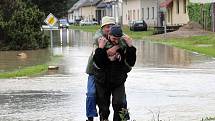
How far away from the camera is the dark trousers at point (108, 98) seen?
935 centimetres

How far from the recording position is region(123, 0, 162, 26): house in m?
84.1

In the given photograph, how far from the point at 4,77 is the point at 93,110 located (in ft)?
37.4

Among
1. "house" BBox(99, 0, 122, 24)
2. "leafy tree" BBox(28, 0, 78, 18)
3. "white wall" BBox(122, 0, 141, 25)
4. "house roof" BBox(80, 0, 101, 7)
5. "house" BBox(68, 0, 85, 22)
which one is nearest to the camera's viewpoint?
"leafy tree" BBox(28, 0, 78, 18)

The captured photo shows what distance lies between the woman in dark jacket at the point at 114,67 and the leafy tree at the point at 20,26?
2912 centimetres

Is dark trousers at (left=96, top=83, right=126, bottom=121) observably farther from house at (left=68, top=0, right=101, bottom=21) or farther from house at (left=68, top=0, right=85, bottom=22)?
house at (left=68, top=0, right=85, bottom=22)

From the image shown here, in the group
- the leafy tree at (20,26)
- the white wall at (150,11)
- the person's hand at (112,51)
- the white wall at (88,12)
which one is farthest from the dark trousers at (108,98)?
the white wall at (88,12)

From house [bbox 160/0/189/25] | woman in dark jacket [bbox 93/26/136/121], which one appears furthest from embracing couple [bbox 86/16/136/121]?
house [bbox 160/0/189/25]

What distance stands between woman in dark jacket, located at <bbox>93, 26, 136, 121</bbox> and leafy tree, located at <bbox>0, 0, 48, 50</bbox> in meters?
29.1

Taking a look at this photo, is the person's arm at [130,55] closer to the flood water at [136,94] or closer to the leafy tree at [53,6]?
the flood water at [136,94]

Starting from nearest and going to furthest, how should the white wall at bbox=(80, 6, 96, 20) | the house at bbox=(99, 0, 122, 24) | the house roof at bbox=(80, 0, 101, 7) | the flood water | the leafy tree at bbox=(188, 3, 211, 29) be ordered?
the flood water, the leafy tree at bbox=(188, 3, 211, 29), the house at bbox=(99, 0, 122, 24), the house roof at bbox=(80, 0, 101, 7), the white wall at bbox=(80, 6, 96, 20)

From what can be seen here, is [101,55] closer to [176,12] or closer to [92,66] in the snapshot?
[92,66]

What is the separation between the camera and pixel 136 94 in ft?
49.6

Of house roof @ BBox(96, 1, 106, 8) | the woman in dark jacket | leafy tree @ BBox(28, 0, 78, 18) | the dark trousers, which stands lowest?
the dark trousers

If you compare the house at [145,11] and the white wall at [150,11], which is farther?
the white wall at [150,11]
